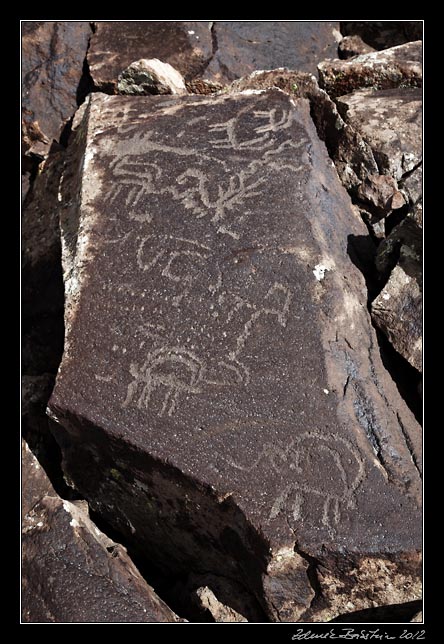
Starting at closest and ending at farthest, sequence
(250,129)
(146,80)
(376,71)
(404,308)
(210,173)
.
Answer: (404,308) → (210,173) → (250,129) → (376,71) → (146,80)

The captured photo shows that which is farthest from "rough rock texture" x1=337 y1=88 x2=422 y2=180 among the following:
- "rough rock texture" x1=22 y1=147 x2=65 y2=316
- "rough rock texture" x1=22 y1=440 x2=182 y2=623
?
"rough rock texture" x1=22 y1=440 x2=182 y2=623

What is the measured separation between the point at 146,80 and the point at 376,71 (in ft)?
3.68

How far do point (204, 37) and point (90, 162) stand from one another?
141cm

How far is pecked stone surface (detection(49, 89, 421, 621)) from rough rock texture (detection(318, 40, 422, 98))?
0.60 meters

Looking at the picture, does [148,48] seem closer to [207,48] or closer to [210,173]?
[207,48]

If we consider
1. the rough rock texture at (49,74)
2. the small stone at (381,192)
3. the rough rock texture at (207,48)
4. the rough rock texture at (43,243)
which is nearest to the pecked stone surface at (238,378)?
the small stone at (381,192)

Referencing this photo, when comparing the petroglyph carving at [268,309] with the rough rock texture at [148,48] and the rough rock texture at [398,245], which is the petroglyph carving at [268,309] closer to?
the rough rock texture at [398,245]

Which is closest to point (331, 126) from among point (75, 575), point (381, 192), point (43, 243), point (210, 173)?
point (381, 192)

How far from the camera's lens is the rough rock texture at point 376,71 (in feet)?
11.8

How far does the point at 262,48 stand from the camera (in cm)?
430

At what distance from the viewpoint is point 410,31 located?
430 cm

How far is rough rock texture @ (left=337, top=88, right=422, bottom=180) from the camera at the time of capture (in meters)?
3.27

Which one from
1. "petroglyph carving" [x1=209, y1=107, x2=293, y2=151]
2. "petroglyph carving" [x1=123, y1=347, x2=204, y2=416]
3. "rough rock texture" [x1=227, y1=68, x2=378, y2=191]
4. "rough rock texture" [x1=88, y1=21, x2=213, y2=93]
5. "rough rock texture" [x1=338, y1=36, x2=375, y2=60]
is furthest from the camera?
"rough rock texture" [x1=338, y1=36, x2=375, y2=60]

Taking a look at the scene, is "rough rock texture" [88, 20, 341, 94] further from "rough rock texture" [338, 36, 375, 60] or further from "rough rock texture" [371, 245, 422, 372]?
"rough rock texture" [371, 245, 422, 372]
